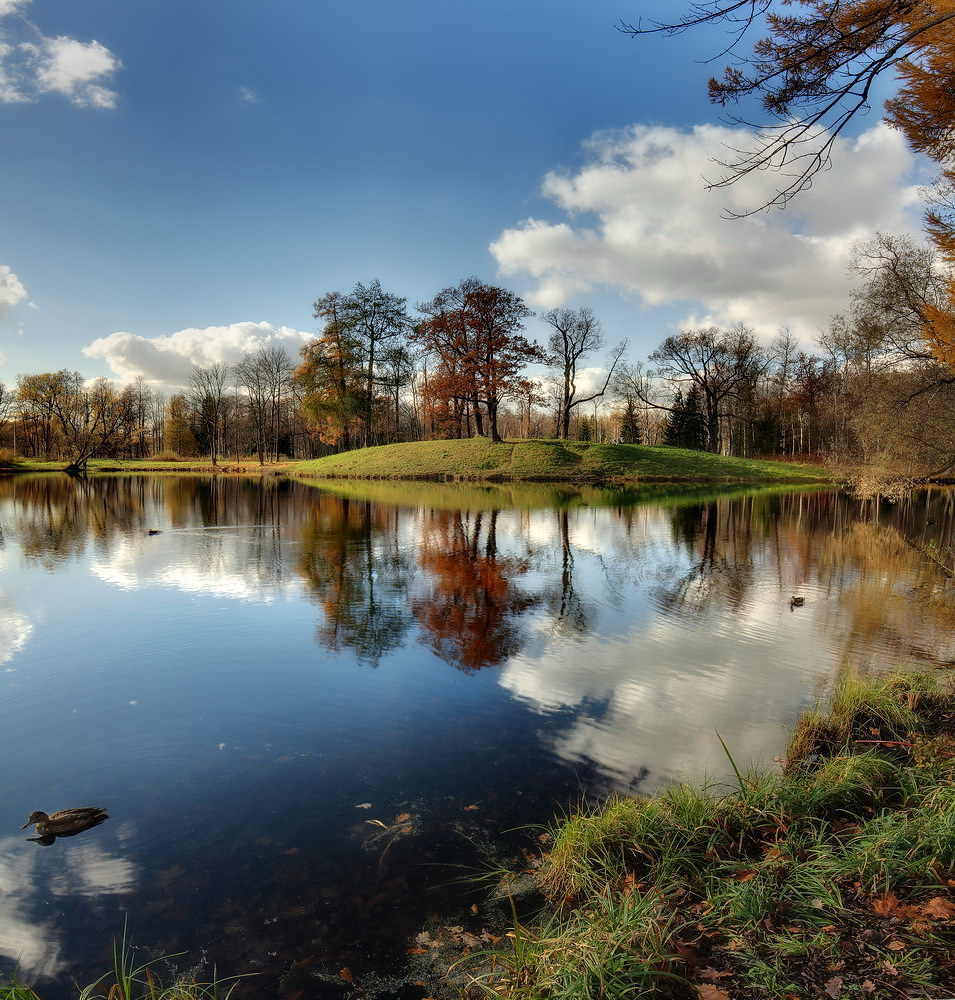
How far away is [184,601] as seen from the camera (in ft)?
37.7

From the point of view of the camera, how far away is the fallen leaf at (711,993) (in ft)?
8.76

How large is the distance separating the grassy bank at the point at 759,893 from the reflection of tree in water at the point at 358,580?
4932mm

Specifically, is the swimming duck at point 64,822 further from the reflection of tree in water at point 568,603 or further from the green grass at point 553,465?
the green grass at point 553,465

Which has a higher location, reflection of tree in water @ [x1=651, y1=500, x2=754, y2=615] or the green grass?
the green grass

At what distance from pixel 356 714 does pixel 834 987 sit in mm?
5003

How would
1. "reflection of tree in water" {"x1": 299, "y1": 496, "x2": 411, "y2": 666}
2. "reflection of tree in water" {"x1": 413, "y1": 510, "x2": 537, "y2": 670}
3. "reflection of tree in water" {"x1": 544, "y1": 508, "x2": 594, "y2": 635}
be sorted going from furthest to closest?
"reflection of tree in water" {"x1": 544, "y1": 508, "x2": 594, "y2": 635} < "reflection of tree in water" {"x1": 299, "y1": 496, "x2": 411, "y2": 666} < "reflection of tree in water" {"x1": 413, "y1": 510, "x2": 537, "y2": 670}

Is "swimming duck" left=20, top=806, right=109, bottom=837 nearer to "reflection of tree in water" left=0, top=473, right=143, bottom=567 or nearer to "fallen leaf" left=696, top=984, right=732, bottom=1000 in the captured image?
"fallen leaf" left=696, top=984, right=732, bottom=1000

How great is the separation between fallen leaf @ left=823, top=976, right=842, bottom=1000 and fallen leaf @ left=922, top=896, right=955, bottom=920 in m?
0.70

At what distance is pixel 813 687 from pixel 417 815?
5221mm

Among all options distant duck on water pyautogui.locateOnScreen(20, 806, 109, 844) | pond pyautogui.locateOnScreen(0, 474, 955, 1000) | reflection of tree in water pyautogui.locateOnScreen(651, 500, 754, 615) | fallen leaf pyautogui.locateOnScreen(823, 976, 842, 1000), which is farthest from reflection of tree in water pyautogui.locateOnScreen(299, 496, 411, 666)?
fallen leaf pyautogui.locateOnScreen(823, 976, 842, 1000)

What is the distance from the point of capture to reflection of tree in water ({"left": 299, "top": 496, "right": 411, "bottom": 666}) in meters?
9.47

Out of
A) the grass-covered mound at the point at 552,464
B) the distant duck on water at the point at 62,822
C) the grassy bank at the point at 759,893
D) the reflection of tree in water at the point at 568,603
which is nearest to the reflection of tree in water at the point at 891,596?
the reflection of tree in water at the point at 568,603

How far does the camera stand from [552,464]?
4459 centimetres

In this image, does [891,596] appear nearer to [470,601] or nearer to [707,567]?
[707,567]
